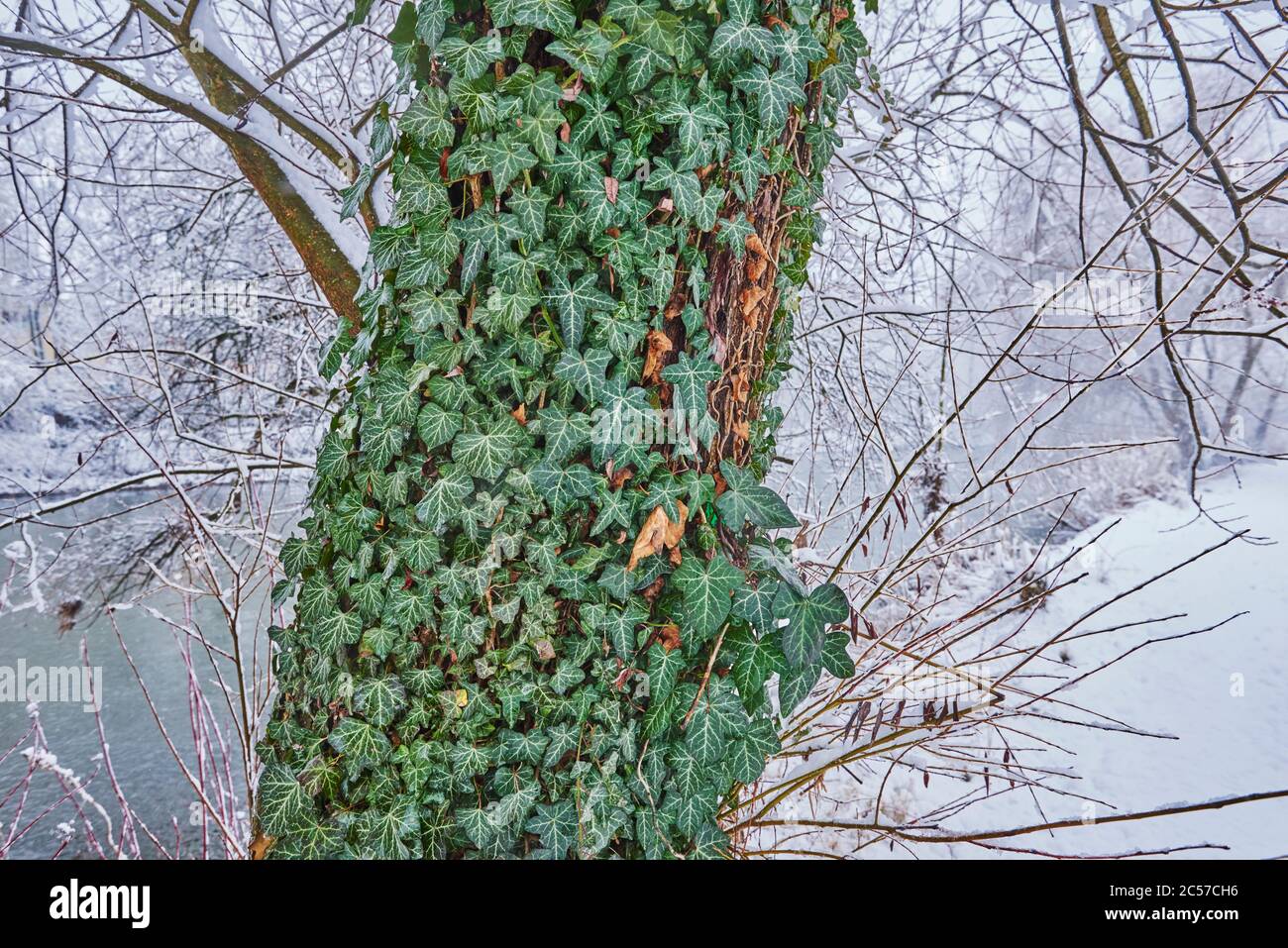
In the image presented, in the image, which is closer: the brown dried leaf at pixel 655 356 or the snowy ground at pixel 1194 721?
the brown dried leaf at pixel 655 356

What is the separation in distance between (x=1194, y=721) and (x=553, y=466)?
4.34 m

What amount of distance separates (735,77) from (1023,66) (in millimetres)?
2352

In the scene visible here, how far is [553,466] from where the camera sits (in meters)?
0.96

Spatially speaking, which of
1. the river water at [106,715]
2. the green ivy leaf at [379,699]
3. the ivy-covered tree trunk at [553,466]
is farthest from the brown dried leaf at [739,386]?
the river water at [106,715]

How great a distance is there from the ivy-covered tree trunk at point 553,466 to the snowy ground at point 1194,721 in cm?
262

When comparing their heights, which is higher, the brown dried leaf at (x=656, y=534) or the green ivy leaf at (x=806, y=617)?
the brown dried leaf at (x=656, y=534)

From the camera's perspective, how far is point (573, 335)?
94 centimetres

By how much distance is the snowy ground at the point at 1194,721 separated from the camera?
326cm

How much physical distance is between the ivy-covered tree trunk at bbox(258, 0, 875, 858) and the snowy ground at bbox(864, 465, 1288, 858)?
2617 mm

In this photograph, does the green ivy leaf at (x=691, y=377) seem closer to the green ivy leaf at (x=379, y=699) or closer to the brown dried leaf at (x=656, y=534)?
the brown dried leaf at (x=656, y=534)

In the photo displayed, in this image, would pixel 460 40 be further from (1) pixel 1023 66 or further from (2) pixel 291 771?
(1) pixel 1023 66

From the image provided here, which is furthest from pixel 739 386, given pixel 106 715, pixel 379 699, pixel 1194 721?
pixel 106 715

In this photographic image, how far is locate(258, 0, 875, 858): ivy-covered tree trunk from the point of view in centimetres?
92

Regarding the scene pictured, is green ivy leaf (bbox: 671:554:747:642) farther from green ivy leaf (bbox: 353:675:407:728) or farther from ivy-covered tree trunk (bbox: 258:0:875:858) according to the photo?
green ivy leaf (bbox: 353:675:407:728)
